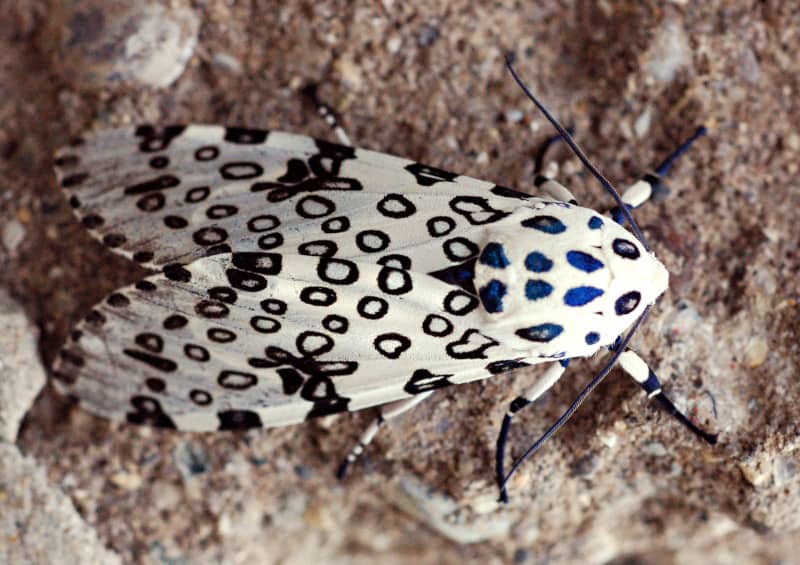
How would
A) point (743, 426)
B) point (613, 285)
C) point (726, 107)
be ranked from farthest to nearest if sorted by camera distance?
point (726, 107) < point (743, 426) < point (613, 285)

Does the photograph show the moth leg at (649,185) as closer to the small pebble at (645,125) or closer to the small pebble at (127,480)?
the small pebble at (645,125)

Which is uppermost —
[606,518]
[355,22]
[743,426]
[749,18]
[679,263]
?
[749,18]

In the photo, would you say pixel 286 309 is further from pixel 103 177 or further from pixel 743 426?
pixel 743 426

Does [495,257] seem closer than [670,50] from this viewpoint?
Yes

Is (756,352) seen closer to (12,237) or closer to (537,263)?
(537,263)

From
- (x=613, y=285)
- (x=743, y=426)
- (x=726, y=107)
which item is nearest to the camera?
(x=613, y=285)

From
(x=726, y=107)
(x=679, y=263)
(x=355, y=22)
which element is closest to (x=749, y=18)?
(x=726, y=107)

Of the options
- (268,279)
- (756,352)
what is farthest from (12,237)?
(756,352)

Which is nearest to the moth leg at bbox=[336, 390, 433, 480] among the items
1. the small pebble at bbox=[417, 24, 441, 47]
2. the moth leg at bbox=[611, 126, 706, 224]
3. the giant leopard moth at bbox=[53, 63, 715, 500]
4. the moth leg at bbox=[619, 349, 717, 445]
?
the giant leopard moth at bbox=[53, 63, 715, 500]
